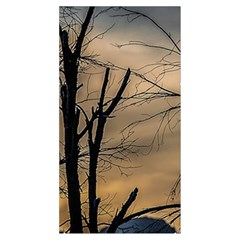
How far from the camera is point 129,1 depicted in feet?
10.4

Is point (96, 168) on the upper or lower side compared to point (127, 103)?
lower

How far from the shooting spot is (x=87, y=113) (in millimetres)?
3184

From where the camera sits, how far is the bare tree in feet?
10.4

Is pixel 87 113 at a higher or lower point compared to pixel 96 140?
higher

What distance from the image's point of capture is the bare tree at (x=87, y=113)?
3166 mm
